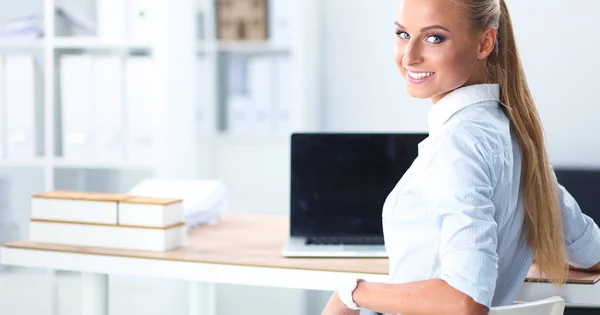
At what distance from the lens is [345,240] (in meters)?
2.32

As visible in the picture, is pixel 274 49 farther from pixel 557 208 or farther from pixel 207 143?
pixel 557 208

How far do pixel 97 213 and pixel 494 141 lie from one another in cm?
121

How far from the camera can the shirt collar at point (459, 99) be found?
61.3 inches

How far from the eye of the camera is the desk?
6.24 ft

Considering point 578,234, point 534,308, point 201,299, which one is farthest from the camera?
point 201,299

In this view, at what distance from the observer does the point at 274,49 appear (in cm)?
389

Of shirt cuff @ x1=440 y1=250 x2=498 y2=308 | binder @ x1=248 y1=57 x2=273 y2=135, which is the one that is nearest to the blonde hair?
shirt cuff @ x1=440 y1=250 x2=498 y2=308

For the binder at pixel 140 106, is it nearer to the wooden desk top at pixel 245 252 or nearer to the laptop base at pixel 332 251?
the wooden desk top at pixel 245 252

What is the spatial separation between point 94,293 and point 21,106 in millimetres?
1474

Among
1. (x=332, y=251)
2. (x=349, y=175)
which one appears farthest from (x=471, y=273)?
(x=349, y=175)

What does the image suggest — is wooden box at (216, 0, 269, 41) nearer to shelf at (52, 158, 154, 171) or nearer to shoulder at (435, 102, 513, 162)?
shelf at (52, 158, 154, 171)

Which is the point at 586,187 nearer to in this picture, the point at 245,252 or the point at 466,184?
the point at 245,252

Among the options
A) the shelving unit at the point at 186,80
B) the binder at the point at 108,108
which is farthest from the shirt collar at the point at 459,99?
the binder at the point at 108,108

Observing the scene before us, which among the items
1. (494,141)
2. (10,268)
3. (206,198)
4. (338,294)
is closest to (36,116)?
(10,268)
